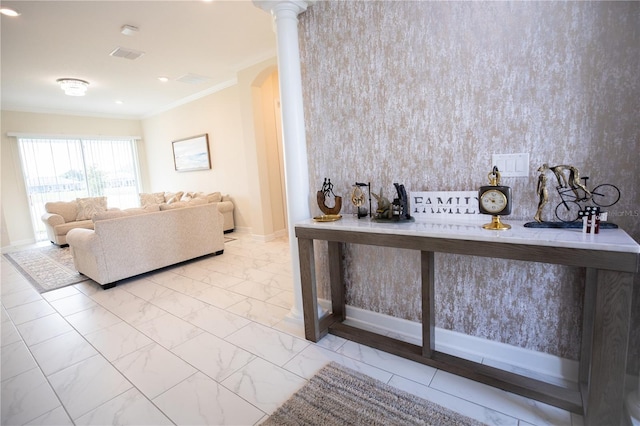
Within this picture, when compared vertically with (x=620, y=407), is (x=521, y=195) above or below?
above

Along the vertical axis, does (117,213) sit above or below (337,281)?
above

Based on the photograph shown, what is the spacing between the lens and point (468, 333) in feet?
5.78

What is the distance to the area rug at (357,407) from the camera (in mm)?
1345

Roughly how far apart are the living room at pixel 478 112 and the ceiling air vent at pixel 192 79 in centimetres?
344

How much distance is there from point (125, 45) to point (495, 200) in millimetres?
4193

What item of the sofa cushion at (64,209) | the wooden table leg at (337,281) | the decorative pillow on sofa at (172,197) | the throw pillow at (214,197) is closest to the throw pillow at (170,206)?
the throw pillow at (214,197)

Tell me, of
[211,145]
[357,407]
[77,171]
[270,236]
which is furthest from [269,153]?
[77,171]

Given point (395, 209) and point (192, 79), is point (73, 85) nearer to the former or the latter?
point (192, 79)

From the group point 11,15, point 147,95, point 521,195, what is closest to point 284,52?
point 521,195

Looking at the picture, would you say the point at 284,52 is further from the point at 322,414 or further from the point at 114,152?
the point at 114,152

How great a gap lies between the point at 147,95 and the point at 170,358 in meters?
5.48

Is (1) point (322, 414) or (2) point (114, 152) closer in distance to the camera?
(1) point (322, 414)

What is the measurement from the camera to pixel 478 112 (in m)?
1.55

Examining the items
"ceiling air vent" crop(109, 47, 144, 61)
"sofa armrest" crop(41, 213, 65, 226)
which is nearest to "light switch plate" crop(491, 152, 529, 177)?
"ceiling air vent" crop(109, 47, 144, 61)
